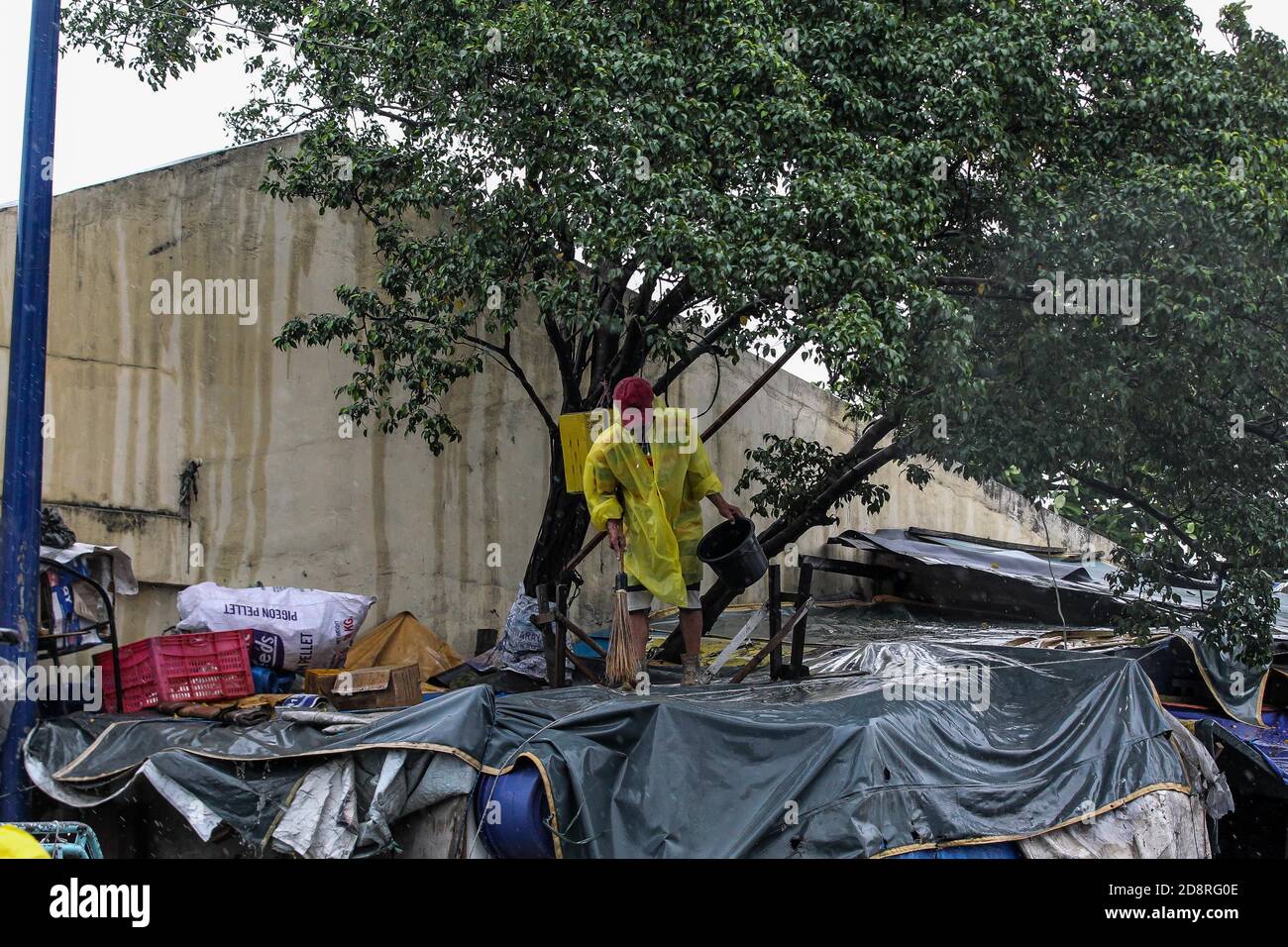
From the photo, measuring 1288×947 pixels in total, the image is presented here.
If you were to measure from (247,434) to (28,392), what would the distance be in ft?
10.1

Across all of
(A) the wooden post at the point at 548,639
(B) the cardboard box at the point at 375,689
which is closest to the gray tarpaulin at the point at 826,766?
(B) the cardboard box at the point at 375,689

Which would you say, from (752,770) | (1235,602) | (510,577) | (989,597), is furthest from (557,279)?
(989,597)

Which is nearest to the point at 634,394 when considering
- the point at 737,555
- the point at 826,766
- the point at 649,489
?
the point at 649,489

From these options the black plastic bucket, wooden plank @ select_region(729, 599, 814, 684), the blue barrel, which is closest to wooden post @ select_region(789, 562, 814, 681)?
wooden plank @ select_region(729, 599, 814, 684)

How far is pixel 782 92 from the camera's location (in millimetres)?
8039

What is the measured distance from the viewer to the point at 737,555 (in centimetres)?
690

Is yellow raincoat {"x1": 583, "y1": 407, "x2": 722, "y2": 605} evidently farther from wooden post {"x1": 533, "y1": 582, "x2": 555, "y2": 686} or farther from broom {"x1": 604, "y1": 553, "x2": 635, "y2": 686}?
wooden post {"x1": 533, "y1": 582, "x2": 555, "y2": 686}

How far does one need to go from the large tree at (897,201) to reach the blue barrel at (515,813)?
323cm

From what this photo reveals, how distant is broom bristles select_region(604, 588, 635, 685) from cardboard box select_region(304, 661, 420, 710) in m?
1.14

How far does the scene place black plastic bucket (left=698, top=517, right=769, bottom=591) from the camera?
6.91 meters

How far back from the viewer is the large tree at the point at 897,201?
304 inches

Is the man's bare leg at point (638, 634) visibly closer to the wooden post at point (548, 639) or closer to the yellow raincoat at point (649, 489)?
the yellow raincoat at point (649, 489)

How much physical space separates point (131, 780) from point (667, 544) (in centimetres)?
301
